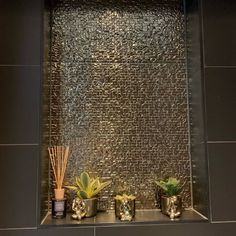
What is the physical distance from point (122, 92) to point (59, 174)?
0.41 metres

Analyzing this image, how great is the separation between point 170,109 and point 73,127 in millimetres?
400

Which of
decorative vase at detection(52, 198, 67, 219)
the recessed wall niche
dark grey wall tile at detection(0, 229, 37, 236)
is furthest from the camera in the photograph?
the recessed wall niche

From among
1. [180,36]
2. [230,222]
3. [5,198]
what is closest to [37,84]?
[5,198]

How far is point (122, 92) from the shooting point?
1182mm

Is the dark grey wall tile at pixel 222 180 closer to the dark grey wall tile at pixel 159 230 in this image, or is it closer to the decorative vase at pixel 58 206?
the dark grey wall tile at pixel 159 230

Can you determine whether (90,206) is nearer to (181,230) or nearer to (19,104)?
(181,230)

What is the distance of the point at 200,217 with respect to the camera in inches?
39.6

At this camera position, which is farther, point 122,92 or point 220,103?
point 122,92

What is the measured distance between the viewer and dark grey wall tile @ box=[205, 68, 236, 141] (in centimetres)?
100

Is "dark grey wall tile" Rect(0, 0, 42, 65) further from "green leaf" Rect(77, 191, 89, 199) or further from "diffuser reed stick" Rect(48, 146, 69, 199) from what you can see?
"green leaf" Rect(77, 191, 89, 199)

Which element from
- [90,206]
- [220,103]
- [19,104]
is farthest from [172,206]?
[19,104]

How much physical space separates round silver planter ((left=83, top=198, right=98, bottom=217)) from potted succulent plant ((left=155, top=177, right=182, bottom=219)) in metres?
0.25

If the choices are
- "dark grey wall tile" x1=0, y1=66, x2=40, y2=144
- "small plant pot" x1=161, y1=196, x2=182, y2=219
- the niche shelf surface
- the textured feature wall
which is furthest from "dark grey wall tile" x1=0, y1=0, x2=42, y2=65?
"small plant pot" x1=161, y1=196, x2=182, y2=219

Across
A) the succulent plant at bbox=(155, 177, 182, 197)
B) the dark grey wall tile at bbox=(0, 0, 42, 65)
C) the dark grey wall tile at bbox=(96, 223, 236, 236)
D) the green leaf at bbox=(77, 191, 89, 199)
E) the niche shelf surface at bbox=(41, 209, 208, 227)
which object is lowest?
the dark grey wall tile at bbox=(96, 223, 236, 236)
